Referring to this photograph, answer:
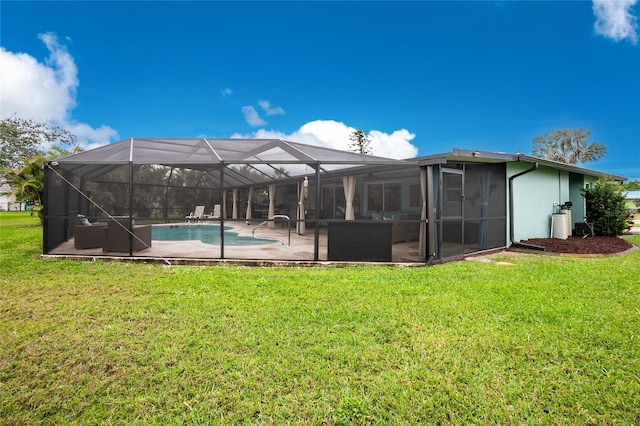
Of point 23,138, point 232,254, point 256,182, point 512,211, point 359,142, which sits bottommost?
point 232,254

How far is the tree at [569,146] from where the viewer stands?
40219 mm

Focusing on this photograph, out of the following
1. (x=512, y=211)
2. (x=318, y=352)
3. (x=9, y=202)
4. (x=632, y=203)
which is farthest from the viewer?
(x=9, y=202)

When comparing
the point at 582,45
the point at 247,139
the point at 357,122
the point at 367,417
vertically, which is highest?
the point at 582,45

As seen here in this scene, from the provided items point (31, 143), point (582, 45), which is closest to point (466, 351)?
point (582, 45)

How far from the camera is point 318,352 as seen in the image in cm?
275

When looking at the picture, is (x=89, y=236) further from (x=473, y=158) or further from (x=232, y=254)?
(x=473, y=158)

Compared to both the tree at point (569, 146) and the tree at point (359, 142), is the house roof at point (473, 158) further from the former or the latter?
the tree at point (569, 146)

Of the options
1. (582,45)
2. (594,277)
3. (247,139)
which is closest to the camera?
(594,277)

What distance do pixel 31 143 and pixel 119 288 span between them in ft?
116

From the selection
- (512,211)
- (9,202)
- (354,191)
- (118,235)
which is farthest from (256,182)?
(9,202)

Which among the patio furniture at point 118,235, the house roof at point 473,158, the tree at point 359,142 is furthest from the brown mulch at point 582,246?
the tree at point 359,142

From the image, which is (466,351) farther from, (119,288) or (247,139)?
(247,139)

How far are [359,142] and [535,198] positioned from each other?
27.9 metres

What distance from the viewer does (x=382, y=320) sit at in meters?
3.45
